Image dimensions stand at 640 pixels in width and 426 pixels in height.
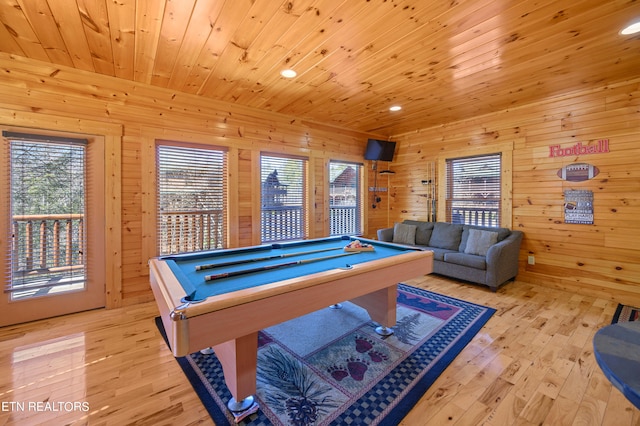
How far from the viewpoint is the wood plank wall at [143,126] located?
2645 mm

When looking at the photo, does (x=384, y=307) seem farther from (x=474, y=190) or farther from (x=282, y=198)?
(x=474, y=190)

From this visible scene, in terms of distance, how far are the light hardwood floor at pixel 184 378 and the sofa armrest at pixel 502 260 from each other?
2.36ft

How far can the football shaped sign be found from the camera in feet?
11.0

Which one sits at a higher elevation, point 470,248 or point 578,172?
point 578,172

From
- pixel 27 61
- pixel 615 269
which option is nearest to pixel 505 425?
pixel 615 269

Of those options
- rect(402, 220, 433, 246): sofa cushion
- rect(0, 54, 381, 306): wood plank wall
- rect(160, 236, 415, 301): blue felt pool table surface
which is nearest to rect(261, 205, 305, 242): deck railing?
rect(0, 54, 381, 306): wood plank wall

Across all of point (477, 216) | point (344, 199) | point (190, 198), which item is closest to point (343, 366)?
point (190, 198)

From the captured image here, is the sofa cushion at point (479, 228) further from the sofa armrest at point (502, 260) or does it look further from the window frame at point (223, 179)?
the window frame at point (223, 179)

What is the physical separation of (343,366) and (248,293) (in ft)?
Answer: 3.57

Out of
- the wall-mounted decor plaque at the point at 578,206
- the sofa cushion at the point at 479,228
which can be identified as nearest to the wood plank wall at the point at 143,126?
the sofa cushion at the point at 479,228

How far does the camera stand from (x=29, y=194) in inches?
104

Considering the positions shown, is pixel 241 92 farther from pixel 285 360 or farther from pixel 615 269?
pixel 615 269

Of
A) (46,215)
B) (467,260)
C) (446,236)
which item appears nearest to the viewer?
(46,215)

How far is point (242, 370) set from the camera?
5.05 ft
